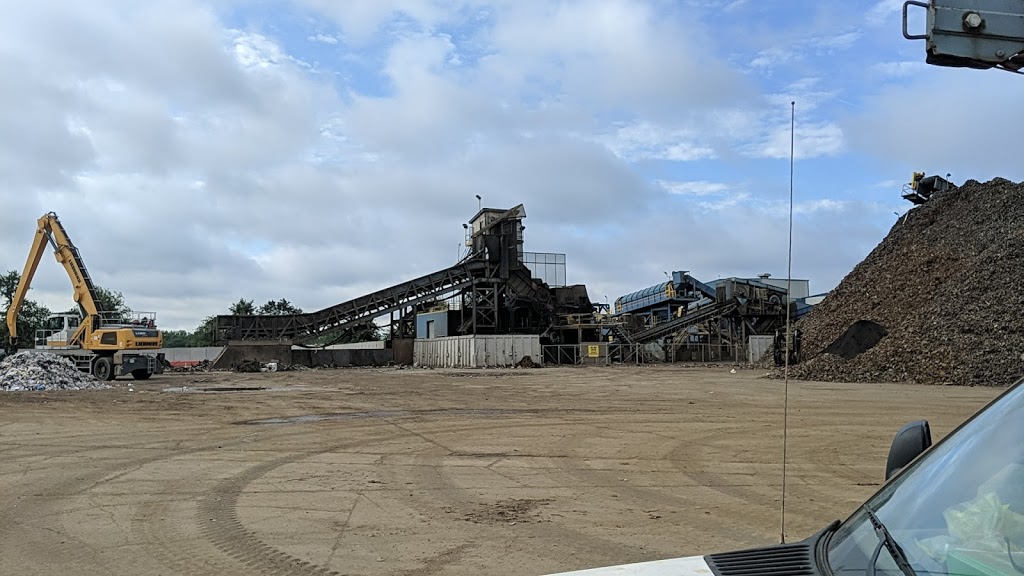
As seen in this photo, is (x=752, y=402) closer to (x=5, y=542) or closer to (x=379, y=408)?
(x=379, y=408)

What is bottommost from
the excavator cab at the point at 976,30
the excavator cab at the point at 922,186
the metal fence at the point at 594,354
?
the metal fence at the point at 594,354

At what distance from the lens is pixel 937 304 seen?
95.9 ft

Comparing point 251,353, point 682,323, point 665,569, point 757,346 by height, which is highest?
point 682,323

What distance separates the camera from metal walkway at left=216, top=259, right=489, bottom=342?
172ft

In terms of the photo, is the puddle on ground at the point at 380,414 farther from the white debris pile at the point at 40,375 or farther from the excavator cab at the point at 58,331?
the excavator cab at the point at 58,331

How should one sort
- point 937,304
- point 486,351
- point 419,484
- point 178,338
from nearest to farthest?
point 419,484 → point 937,304 → point 486,351 → point 178,338

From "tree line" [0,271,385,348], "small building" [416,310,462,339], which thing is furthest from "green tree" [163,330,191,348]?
"small building" [416,310,462,339]

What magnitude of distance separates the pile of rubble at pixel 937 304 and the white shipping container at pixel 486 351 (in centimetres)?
1928

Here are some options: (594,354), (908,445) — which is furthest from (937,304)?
(908,445)

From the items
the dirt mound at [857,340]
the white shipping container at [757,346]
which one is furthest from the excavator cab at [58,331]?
the white shipping container at [757,346]

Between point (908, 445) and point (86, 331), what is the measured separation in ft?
129

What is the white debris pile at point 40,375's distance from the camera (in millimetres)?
27547

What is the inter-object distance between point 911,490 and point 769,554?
497mm

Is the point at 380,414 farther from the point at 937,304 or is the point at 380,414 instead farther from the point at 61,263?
the point at 61,263
